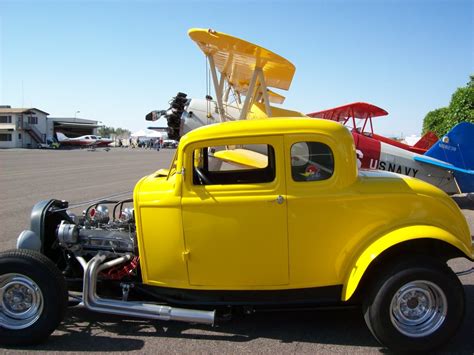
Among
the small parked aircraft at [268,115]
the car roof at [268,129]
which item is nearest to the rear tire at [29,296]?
the car roof at [268,129]

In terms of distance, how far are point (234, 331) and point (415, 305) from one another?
157 centimetres

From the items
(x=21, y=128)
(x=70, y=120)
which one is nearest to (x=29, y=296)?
(x=21, y=128)

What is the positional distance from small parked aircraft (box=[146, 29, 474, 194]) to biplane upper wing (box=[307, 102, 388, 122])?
2155 millimetres

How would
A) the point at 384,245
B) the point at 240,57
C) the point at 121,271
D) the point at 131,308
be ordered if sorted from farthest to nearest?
the point at 240,57, the point at 121,271, the point at 131,308, the point at 384,245

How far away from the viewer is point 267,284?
342 centimetres

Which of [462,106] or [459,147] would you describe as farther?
[462,106]

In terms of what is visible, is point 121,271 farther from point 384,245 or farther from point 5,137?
point 5,137

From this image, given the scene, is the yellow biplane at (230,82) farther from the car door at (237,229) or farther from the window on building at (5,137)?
the window on building at (5,137)

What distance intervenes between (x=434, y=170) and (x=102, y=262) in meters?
9.32

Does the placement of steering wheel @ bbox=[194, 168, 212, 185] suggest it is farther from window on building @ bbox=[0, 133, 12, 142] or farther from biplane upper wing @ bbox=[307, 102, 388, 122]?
window on building @ bbox=[0, 133, 12, 142]

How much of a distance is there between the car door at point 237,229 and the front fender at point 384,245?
1.74 feet

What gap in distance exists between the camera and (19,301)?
348 cm

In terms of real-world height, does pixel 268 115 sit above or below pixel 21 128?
below

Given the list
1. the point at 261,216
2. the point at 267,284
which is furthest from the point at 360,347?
the point at 261,216
